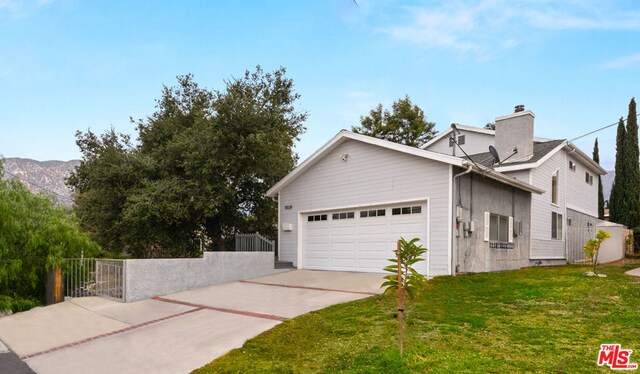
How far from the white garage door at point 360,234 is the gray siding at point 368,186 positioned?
12.7 inches

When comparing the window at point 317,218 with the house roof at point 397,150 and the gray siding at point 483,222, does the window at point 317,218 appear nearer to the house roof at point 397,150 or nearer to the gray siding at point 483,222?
the house roof at point 397,150

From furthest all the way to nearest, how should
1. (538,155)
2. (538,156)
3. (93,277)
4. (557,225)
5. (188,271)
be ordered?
(557,225), (538,155), (538,156), (188,271), (93,277)

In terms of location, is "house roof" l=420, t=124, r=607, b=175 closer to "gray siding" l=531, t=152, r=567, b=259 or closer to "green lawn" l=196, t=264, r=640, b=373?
"gray siding" l=531, t=152, r=567, b=259

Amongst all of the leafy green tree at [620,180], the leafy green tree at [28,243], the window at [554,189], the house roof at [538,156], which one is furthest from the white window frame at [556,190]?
the leafy green tree at [28,243]

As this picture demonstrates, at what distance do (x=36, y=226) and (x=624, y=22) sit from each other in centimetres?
1666

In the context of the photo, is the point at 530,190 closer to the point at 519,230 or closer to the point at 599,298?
the point at 519,230

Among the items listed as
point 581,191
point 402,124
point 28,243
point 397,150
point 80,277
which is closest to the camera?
point 28,243

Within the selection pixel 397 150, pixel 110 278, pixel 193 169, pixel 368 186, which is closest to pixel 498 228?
pixel 397 150

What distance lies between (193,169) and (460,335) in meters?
12.0

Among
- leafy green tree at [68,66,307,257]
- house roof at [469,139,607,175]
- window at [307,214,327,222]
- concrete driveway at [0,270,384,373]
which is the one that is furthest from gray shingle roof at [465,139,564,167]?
concrete driveway at [0,270,384,373]

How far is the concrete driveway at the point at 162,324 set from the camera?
5898 millimetres

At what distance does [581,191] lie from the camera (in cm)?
2067

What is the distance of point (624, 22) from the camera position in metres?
11.6

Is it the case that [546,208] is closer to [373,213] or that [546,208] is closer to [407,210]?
[407,210]
